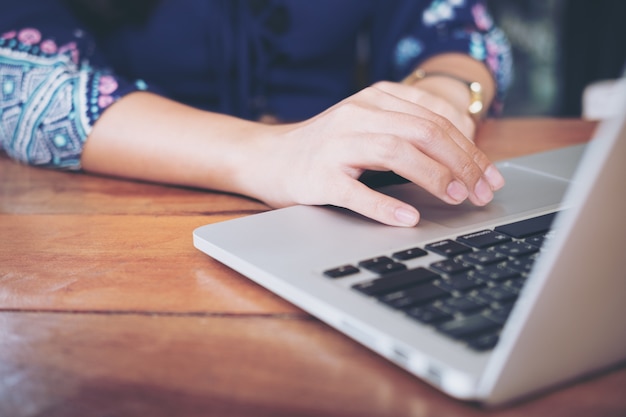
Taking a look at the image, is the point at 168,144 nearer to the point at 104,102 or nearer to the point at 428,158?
the point at 104,102

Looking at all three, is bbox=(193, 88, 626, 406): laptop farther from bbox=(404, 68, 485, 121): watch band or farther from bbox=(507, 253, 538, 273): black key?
bbox=(404, 68, 485, 121): watch band

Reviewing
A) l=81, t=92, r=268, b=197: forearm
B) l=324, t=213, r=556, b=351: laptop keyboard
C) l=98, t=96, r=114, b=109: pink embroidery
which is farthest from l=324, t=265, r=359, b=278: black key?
l=98, t=96, r=114, b=109: pink embroidery

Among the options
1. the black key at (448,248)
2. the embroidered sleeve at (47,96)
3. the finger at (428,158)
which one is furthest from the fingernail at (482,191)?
the embroidered sleeve at (47,96)

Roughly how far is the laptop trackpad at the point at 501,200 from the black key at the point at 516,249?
0.22ft

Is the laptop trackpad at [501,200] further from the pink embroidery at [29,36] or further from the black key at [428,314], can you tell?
the pink embroidery at [29,36]

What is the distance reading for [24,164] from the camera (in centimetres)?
83

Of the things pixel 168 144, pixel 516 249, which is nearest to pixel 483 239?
pixel 516 249

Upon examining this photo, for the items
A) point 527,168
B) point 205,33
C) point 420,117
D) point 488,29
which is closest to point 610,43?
point 488,29

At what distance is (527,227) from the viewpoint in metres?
0.47

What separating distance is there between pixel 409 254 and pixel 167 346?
0.51 feet

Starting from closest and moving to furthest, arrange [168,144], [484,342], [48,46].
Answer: [484,342], [168,144], [48,46]

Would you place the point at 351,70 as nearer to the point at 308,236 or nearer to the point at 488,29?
the point at 488,29

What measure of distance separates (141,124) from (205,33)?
0.37 m

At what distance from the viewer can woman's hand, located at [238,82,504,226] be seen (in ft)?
1.72
